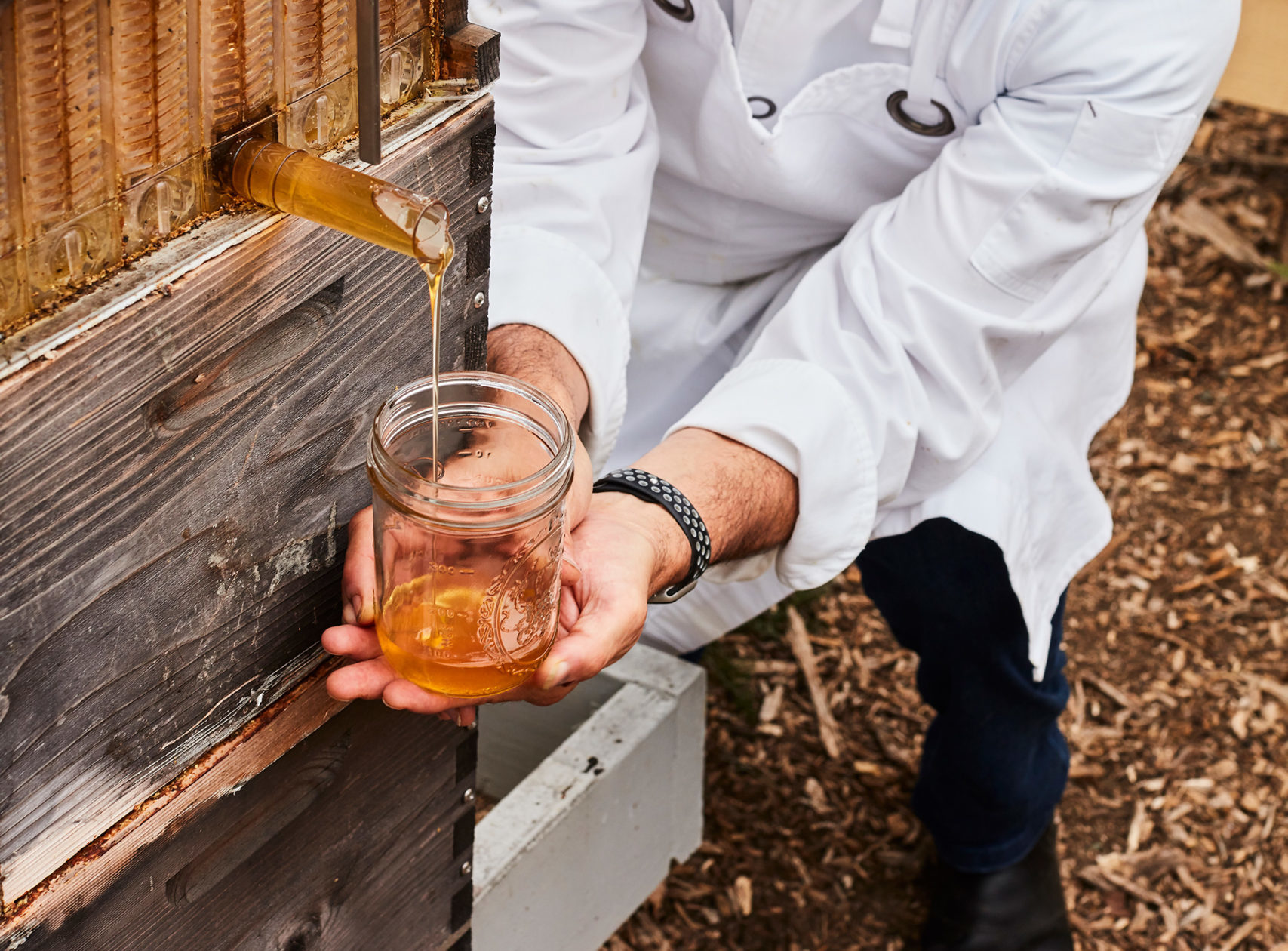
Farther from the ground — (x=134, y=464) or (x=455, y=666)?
(x=134, y=464)

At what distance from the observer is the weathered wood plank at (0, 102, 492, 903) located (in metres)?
0.62

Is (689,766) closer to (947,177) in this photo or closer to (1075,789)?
(1075,789)

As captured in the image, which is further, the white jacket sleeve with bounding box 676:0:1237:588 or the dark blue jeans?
the dark blue jeans

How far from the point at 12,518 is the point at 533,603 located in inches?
14.7

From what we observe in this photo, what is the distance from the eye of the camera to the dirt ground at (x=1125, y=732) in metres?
1.93

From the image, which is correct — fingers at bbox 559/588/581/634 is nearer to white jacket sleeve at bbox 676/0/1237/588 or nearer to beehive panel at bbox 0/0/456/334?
white jacket sleeve at bbox 676/0/1237/588

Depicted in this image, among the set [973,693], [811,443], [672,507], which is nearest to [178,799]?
[672,507]

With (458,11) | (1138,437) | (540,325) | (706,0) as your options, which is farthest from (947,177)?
(1138,437)

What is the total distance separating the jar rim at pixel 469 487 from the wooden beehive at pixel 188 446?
0.03 meters

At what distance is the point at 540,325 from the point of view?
129cm

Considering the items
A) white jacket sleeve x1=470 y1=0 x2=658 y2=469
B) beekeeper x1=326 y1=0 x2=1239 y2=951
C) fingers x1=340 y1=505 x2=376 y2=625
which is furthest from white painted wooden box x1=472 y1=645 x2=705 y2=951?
fingers x1=340 y1=505 x2=376 y2=625

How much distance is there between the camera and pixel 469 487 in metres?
0.81

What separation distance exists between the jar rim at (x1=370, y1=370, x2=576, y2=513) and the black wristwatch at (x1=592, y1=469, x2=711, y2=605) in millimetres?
290

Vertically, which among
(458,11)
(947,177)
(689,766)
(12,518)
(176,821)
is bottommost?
(689,766)
